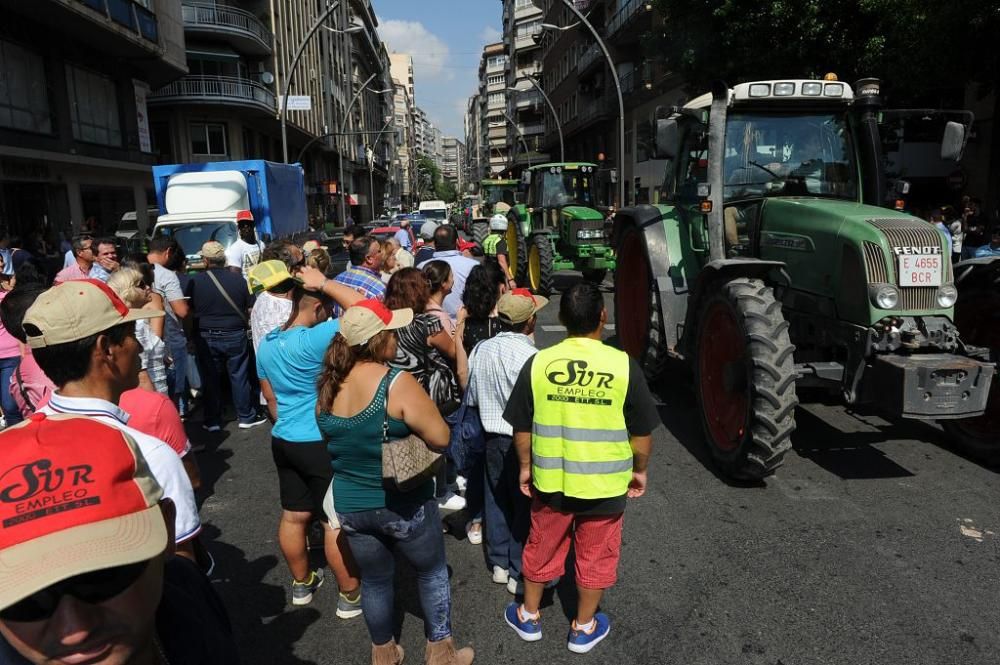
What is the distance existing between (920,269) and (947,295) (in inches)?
10.6

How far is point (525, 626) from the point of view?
10.5 ft

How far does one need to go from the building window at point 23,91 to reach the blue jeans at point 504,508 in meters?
17.6

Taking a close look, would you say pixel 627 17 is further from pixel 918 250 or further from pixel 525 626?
pixel 525 626

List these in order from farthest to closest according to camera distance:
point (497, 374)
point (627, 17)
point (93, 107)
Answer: point (627, 17), point (93, 107), point (497, 374)

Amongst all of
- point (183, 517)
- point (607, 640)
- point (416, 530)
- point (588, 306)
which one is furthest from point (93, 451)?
point (607, 640)

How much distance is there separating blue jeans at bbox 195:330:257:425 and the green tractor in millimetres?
7097

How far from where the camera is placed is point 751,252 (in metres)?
5.55

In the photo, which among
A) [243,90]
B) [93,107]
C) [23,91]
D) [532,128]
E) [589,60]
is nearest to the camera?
[23,91]

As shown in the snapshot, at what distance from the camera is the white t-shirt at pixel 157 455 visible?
1.82 m

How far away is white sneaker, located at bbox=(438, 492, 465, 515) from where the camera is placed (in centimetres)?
460

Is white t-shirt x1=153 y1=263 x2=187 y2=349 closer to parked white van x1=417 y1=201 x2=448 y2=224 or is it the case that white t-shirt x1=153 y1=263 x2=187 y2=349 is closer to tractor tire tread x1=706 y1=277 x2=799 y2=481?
tractor tire tread x1=706 y1=277 x2=799 y2=481

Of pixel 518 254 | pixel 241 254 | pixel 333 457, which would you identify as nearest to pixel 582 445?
pixel 333 457

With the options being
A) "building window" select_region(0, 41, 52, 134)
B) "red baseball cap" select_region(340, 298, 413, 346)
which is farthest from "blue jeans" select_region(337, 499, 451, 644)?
"building window" select_region(0, 41, 52, 134)

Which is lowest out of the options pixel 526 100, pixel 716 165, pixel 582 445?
pixel 582 445
